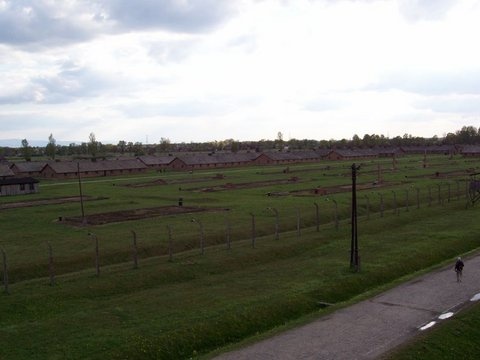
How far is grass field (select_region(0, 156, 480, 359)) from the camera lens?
64.7ft

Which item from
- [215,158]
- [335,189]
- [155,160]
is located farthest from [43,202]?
[215,158]

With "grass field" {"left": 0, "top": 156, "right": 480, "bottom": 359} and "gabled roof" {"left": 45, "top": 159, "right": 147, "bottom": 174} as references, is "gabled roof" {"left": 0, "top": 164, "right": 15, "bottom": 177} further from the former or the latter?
"grass field" {"left": 0, "top": 156, "right": 480, "bottom": 359}

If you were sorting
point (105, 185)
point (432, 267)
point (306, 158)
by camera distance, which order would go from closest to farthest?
point (432, 267), point (105, 185), point (306, 158)

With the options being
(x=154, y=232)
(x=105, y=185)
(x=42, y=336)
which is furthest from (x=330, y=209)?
(x=105, y=185)

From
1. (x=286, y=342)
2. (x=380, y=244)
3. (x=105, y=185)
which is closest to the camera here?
(x=286, y=342)

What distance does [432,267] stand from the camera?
A: 2817 cm

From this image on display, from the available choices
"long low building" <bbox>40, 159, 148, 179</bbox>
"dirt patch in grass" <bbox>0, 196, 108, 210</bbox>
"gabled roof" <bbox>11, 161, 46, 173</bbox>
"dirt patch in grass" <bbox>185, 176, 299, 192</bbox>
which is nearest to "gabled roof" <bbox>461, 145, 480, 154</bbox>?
"dirt patch in grass" <bbox>185, 176, 299, 192</bbox>

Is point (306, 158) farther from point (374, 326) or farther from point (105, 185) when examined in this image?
point (374, 326)

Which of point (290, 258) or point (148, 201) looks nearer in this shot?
point (290, 258)

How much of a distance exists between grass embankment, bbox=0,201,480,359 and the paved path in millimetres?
1765

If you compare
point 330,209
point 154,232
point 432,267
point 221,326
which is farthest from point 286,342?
point 330,209

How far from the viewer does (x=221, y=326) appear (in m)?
20.5

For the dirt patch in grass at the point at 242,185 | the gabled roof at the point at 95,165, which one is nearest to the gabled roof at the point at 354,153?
the gabled roof at the point at 95,165

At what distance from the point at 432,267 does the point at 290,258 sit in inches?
324
